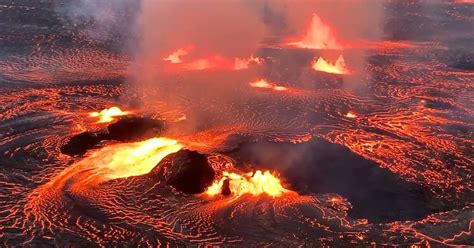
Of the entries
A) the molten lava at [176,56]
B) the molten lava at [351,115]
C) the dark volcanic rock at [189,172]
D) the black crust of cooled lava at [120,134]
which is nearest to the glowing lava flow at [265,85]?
the molten lava at [351,115]

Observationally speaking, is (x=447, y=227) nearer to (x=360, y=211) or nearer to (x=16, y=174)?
(x=360, y=211)

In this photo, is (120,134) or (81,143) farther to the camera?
(120,134)

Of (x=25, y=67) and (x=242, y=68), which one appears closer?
(x=25, y=67)

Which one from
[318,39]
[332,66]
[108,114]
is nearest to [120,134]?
[108,114]

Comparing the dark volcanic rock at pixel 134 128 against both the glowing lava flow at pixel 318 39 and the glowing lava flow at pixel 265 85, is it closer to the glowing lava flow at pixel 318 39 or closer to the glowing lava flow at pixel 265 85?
the glowing lava flow at pixel 265 85

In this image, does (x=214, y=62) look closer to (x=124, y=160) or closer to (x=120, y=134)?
(x=120, y=134)

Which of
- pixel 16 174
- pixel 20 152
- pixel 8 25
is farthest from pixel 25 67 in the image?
pixel 16 174

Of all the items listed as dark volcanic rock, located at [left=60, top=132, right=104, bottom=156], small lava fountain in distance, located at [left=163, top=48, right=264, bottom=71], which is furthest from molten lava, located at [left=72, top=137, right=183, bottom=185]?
small lava fountain in distance, located at [left=163, top=48, right=264, bottom=71]
